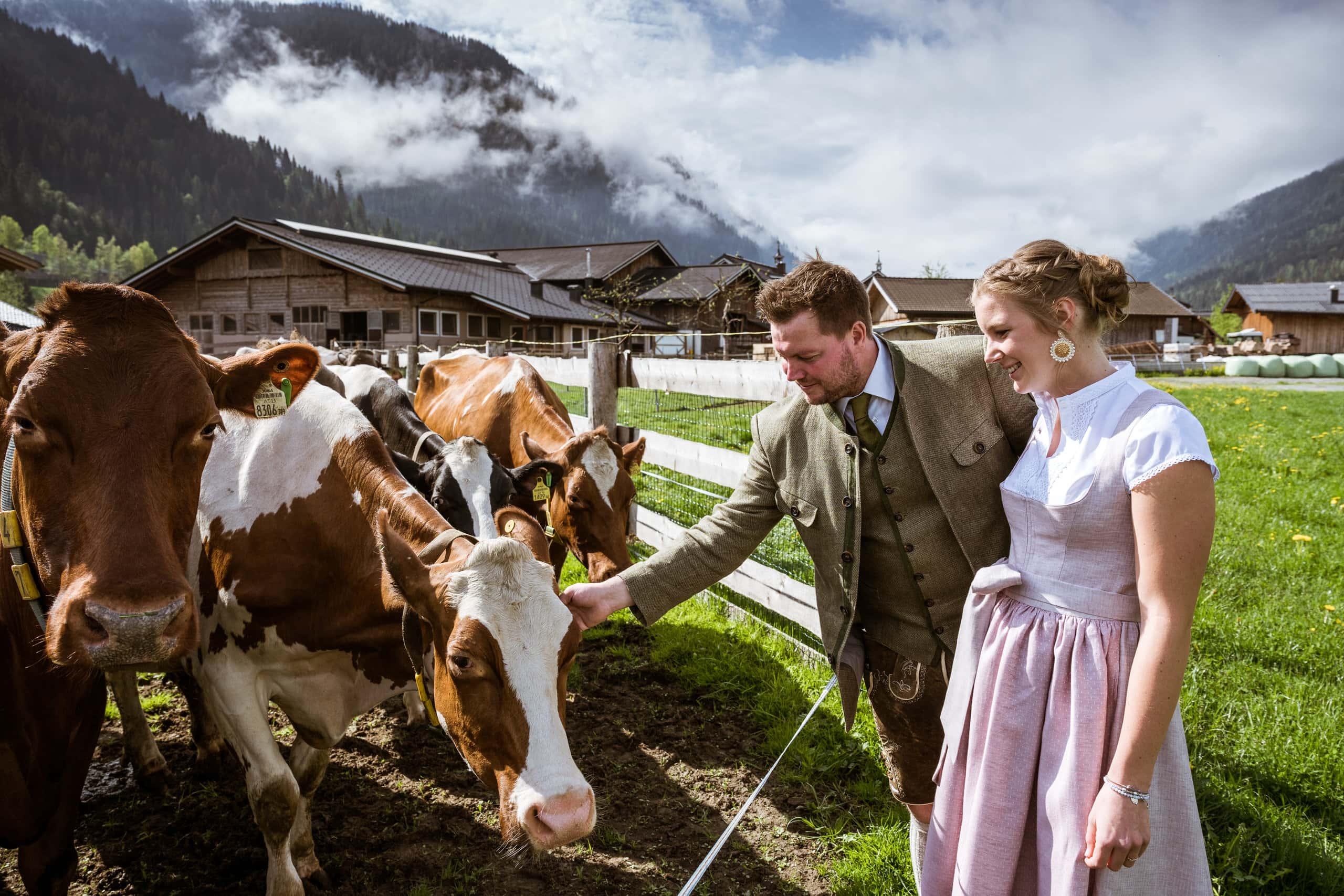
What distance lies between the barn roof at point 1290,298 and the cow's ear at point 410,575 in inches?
2871

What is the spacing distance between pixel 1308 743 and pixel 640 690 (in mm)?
3214

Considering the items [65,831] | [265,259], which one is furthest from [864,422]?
[265,259]

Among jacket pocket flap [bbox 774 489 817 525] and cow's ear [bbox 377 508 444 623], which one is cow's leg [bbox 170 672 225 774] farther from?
jacket pocket flap [bbox 774 489 817 525]

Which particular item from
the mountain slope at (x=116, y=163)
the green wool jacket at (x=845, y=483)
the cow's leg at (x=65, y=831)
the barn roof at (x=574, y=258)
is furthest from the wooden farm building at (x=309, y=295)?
the mountain slope at (x=116, y=163)

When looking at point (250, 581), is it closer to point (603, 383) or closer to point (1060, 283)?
point (1060, 283)

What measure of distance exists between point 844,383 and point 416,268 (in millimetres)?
→ 34670

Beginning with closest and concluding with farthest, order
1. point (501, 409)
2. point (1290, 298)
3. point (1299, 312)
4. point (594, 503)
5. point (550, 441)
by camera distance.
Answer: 1. point (594, 503)
2. point (550, 441)
3. point (501, 409)
4. point (1299, 312)
5. point (1290, 298)

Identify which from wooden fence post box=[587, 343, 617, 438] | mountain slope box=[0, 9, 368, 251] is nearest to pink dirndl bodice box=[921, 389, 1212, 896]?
wooden fence post box=[587, 343, 617, 438]

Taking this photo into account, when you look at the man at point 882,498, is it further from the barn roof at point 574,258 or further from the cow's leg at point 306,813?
the barn roof at point 574,258

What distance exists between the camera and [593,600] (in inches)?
103

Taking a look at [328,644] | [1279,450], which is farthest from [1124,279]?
[1279,450]

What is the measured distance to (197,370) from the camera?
230 centimetres

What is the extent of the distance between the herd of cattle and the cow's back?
155 cm

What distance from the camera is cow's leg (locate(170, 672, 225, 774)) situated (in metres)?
3.88
